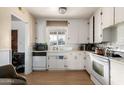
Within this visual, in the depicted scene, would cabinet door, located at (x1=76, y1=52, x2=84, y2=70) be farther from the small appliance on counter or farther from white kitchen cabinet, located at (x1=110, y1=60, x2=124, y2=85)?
white kitchen cabinet, located at (x1=110, y1=60, x2=124, y2=85)

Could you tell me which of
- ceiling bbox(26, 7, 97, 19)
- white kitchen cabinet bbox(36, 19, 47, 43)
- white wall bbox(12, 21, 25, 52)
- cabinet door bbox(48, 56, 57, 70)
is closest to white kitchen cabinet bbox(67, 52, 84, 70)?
cabinet door bbox(48, 56, 57, 70)

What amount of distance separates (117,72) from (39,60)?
14.7 ft

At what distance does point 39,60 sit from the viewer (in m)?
6.53

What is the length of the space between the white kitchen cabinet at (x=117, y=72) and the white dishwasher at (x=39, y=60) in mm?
4145

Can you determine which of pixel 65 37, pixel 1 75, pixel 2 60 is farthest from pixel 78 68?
pixel 1 75

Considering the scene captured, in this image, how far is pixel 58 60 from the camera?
656 cm

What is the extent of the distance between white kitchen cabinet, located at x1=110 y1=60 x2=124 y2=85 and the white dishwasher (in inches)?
163

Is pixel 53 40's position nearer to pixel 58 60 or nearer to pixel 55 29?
pixel 55 29

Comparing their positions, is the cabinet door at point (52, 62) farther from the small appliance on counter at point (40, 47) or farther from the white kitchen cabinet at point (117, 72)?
the white kitchen cabinet at point (117, 72)

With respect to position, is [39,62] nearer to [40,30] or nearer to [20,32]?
[40,30]

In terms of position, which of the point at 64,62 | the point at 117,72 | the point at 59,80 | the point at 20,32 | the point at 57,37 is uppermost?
the point at 20,32

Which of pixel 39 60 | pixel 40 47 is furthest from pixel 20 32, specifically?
pixel 39 60

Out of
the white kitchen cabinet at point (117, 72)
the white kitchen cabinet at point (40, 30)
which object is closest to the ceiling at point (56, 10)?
the white kitchen cabinet at point (40, 30)
